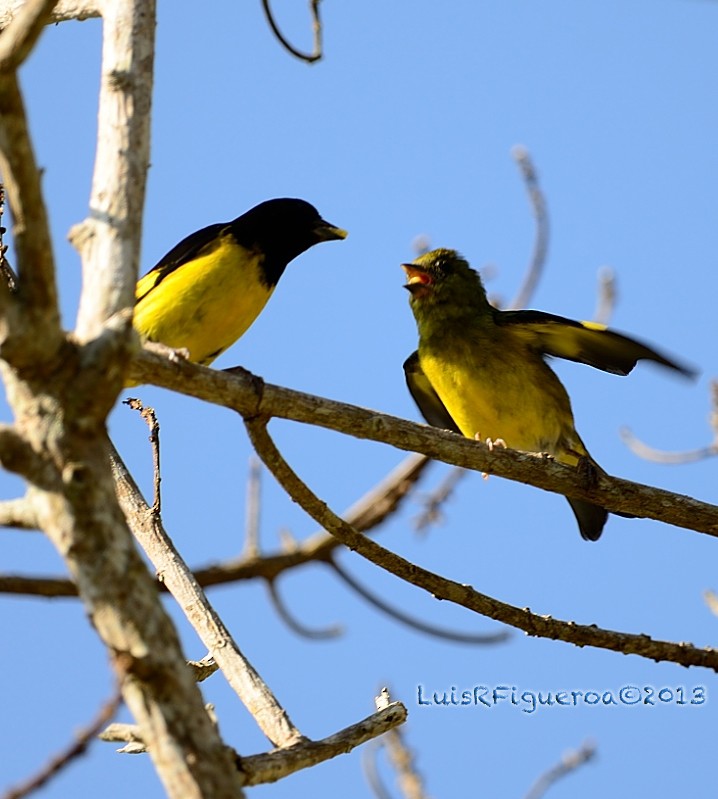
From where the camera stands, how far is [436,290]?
6379 mm

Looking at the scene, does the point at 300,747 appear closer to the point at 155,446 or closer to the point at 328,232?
the point at 155,446

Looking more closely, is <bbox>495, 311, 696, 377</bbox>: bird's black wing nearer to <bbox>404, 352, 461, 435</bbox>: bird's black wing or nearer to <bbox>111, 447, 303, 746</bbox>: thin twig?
<bbox>404, 352, 461, 435</bbox>: bird's black wing

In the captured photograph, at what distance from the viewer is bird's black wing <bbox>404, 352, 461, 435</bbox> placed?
658 cm

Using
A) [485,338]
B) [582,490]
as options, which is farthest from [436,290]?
[582,490]

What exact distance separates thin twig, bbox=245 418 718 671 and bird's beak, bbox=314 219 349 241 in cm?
262

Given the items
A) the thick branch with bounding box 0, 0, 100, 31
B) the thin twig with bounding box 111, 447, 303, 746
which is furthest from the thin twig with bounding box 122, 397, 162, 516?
the thick branch with bounding box 0, 0, 100, 31

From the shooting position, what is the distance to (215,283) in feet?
17.5

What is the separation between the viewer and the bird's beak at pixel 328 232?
6.30m

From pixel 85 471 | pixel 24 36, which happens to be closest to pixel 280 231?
pixel 24 36

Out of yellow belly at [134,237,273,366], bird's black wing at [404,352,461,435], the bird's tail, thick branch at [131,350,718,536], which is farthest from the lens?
bird's black wing at [404,352,461,435]

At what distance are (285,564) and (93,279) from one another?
4956mm

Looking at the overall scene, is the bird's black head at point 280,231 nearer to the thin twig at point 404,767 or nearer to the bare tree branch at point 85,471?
the thin twig at point 404,767

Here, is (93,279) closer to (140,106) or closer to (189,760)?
(140,106)

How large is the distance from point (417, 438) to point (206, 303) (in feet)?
5.20
